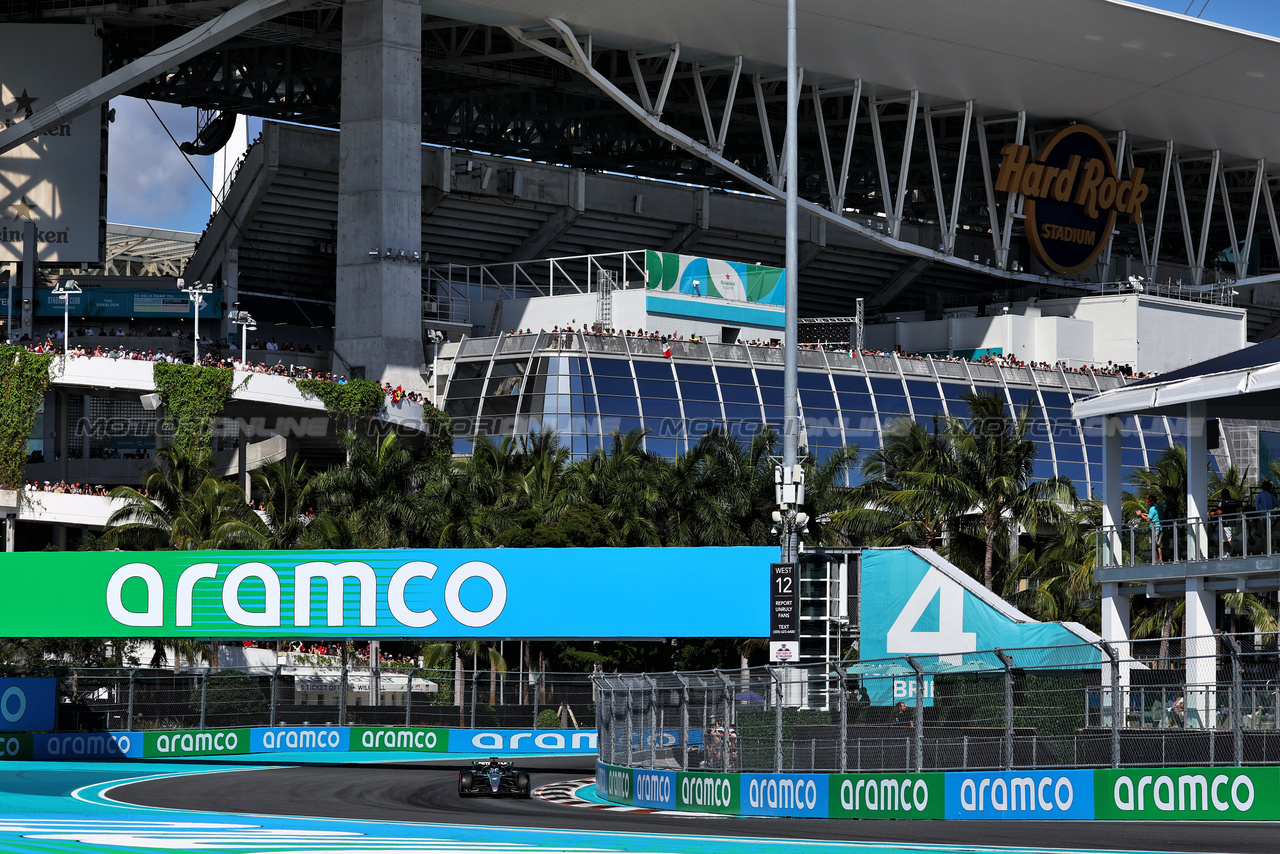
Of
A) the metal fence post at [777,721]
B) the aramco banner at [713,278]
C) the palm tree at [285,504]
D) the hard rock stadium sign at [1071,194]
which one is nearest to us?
the metal fence post at [777,721]

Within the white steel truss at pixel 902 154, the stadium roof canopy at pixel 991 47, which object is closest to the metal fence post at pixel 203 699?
the stadium roof canopy at pixel 991 47

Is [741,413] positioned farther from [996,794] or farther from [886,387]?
[996,794]

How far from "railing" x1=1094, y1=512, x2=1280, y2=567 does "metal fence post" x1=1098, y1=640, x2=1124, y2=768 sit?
43.6ft

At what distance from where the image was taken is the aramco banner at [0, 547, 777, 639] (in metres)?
39.5

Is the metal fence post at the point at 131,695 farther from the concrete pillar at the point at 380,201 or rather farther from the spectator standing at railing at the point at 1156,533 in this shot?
the concrete pillar at the point at 380,201

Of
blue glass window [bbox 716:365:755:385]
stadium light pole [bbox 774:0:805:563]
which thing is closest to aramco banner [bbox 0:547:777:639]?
stadium light pole [bbox 774:0:805:563]

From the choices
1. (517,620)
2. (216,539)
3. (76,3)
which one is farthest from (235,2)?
(517,620)

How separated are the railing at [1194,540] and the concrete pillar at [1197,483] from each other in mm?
21

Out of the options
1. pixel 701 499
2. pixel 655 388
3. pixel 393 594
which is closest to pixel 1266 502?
pixel 393 594

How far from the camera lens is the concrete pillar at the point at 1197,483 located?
36713mm

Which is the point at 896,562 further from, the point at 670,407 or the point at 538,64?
the point at 538,64

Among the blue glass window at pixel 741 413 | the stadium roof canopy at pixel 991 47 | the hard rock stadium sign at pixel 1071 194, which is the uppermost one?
the stadium roof canopy at pixel 991 47

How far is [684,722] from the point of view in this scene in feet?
89.6

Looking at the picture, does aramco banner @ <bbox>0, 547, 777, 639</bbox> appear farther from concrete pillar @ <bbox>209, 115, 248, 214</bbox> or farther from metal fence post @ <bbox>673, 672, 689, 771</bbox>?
concrete pillar @ <bbox>209, 115, 248, 214</bbox>
